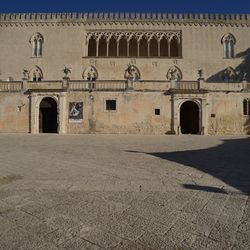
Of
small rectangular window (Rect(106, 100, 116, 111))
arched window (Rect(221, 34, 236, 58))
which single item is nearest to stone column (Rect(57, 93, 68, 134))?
small rectangular window (Rect(106, 100, 116, 111))

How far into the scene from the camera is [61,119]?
21250 mm

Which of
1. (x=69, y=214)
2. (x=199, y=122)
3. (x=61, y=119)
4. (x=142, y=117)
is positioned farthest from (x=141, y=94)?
(x=69, y=214)

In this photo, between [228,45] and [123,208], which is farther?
[228,45]

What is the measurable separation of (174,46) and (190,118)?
347 inches

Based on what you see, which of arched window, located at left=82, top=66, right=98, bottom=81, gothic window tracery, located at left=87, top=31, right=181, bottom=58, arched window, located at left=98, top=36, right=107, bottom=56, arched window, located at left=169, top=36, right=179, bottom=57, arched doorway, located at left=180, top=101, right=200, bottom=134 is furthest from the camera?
arched window, located at left=98, top=36, right=107, bottom=56

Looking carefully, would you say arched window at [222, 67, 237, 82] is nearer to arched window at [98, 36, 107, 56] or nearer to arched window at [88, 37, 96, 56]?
arched window at [98, 36, 107, 56]

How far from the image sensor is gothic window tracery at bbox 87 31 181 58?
90.6ft

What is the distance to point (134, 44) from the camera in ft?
94.0

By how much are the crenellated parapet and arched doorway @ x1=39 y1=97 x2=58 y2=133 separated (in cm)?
1000

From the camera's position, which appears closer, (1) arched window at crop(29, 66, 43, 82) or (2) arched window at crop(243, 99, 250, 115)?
(2) arched window at crop(243, 99, 250, 115)

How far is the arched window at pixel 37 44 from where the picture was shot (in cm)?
2766

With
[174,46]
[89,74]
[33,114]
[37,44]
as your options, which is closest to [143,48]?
[174,46]

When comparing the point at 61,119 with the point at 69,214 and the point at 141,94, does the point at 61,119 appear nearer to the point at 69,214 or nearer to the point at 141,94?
the point at 141,94

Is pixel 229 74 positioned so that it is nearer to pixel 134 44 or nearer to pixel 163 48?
pixel 163 48
